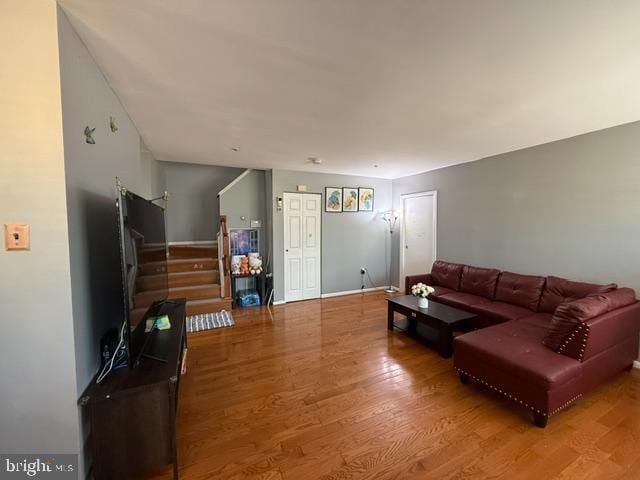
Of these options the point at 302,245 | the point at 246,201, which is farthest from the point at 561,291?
the point at 246,201

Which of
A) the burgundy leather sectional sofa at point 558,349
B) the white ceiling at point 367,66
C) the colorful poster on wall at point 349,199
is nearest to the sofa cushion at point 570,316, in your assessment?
the burgundy leather sectional sofa at point 558,349

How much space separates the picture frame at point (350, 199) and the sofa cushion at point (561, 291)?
128 inches

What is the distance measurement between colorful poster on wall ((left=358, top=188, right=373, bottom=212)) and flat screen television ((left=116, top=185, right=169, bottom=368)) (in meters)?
3.94

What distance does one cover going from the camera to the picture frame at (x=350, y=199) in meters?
5.25

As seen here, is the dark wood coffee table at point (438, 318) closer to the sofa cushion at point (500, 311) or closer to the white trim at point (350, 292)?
the sofa cushion at point (500, 311)

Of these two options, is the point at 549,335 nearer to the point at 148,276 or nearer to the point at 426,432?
the point at 426,432

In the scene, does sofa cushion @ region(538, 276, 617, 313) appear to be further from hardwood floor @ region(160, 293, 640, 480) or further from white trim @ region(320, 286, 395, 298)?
white trim @ region(320, 286, 395, 298)

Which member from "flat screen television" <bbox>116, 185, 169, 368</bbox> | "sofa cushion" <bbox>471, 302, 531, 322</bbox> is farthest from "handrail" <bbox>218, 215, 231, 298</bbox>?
"sofa cushion" <bbox>471, 302, 531, 322</bbox>

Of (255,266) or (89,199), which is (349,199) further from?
(89,199)

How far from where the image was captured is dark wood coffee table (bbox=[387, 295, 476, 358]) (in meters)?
2.80

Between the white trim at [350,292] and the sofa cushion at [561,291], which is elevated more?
the sofa cushion at [561,291]

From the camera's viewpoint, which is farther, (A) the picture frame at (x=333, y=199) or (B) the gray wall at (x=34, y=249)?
(A) the picture frame at (x=333, y=199)

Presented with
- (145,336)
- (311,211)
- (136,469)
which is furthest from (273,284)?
(136,469)

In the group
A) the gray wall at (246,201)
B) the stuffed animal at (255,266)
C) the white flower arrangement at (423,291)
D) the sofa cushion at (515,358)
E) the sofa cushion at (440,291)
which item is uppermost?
the gray wall at (246,201)
